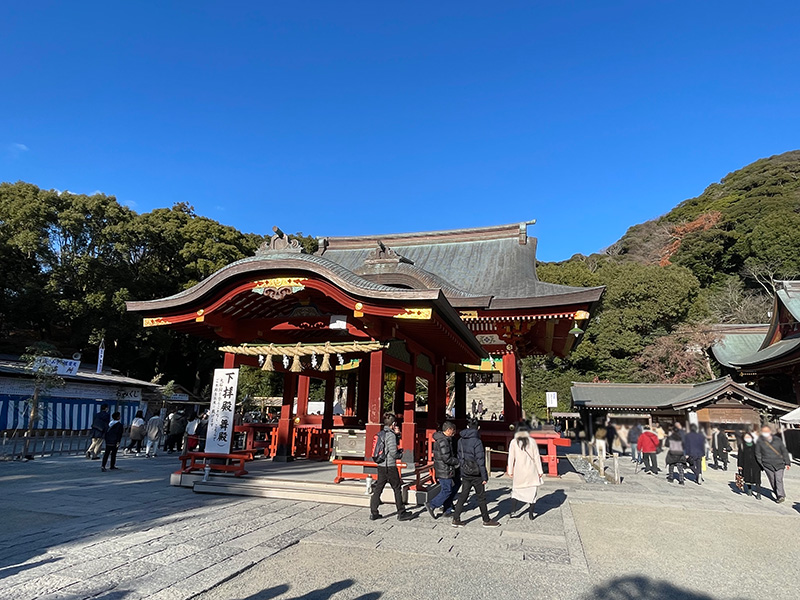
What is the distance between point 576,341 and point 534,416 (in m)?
17.7

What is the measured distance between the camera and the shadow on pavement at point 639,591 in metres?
3.86

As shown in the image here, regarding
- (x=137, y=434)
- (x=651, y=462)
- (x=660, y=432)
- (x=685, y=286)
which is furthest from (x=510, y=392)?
(x=685, y=286)

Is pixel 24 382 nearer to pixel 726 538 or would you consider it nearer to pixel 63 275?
pixel 63 275

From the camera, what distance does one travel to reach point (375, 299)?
7906 mm

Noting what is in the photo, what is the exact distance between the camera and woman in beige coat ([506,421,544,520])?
684 centimetres

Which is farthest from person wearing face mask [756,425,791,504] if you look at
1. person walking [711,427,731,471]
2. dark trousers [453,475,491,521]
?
person walking [711,427,731,471]

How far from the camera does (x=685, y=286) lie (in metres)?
34.3

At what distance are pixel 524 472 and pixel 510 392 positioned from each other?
643cm

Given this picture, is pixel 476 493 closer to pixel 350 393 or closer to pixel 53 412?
pixel 350 393

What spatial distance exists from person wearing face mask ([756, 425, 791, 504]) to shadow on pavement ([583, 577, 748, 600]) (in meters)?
7.64

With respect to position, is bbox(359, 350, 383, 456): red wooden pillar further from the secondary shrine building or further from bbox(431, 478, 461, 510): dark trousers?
bbox(431, 478, 461, 510): dark trousers

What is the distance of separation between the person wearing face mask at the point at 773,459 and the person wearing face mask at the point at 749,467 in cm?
36

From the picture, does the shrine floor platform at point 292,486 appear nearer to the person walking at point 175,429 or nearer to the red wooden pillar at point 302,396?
the red wooden pillar at point 302,396

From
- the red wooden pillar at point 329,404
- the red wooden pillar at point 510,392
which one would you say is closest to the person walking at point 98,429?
the red wooden pillar at point 329,404
